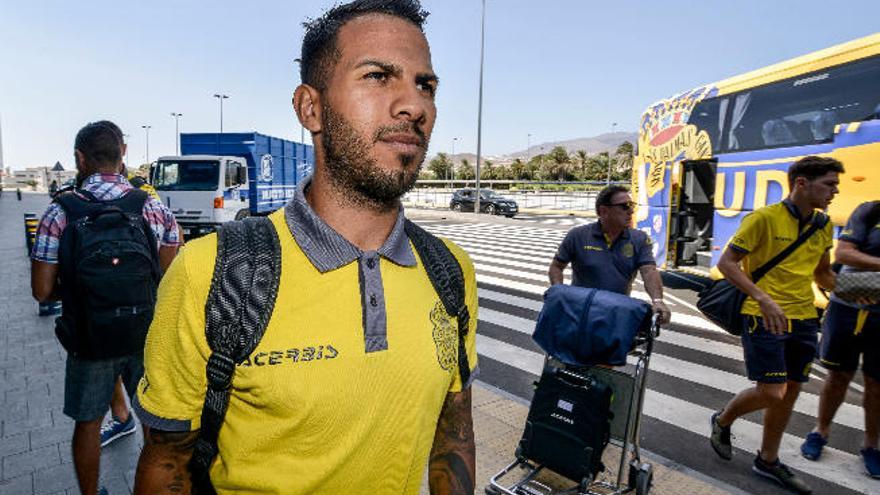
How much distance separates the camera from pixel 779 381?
3.39 metres

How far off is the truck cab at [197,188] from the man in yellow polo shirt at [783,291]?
1347 centimetres

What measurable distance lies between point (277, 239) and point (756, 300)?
10.8ft

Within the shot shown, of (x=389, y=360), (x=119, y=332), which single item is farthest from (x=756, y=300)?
(x=119, y=332)

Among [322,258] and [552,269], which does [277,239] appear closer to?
[322,258]

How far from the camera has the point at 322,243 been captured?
127 centimetres

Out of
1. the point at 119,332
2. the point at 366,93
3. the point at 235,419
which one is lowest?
the point at 119,332

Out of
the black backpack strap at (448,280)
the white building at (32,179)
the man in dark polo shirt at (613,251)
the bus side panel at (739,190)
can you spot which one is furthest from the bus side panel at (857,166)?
the white building at (32,179)

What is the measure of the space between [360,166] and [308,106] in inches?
10.0

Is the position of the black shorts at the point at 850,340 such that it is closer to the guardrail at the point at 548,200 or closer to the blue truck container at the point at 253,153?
the blue truck container at the point at 253,153

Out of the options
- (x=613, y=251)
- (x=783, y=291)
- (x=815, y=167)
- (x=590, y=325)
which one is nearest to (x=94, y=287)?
(x=590, y=325)

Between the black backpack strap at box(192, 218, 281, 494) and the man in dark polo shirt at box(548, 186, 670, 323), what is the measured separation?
317cm

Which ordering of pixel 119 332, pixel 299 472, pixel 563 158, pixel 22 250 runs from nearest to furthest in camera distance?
pixel 299 472 < pixel 119 332 < pixel 22 250 < pixel 563 158

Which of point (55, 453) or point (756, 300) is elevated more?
point (756, 300)

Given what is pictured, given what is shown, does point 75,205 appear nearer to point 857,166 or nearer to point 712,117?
point 857,166
